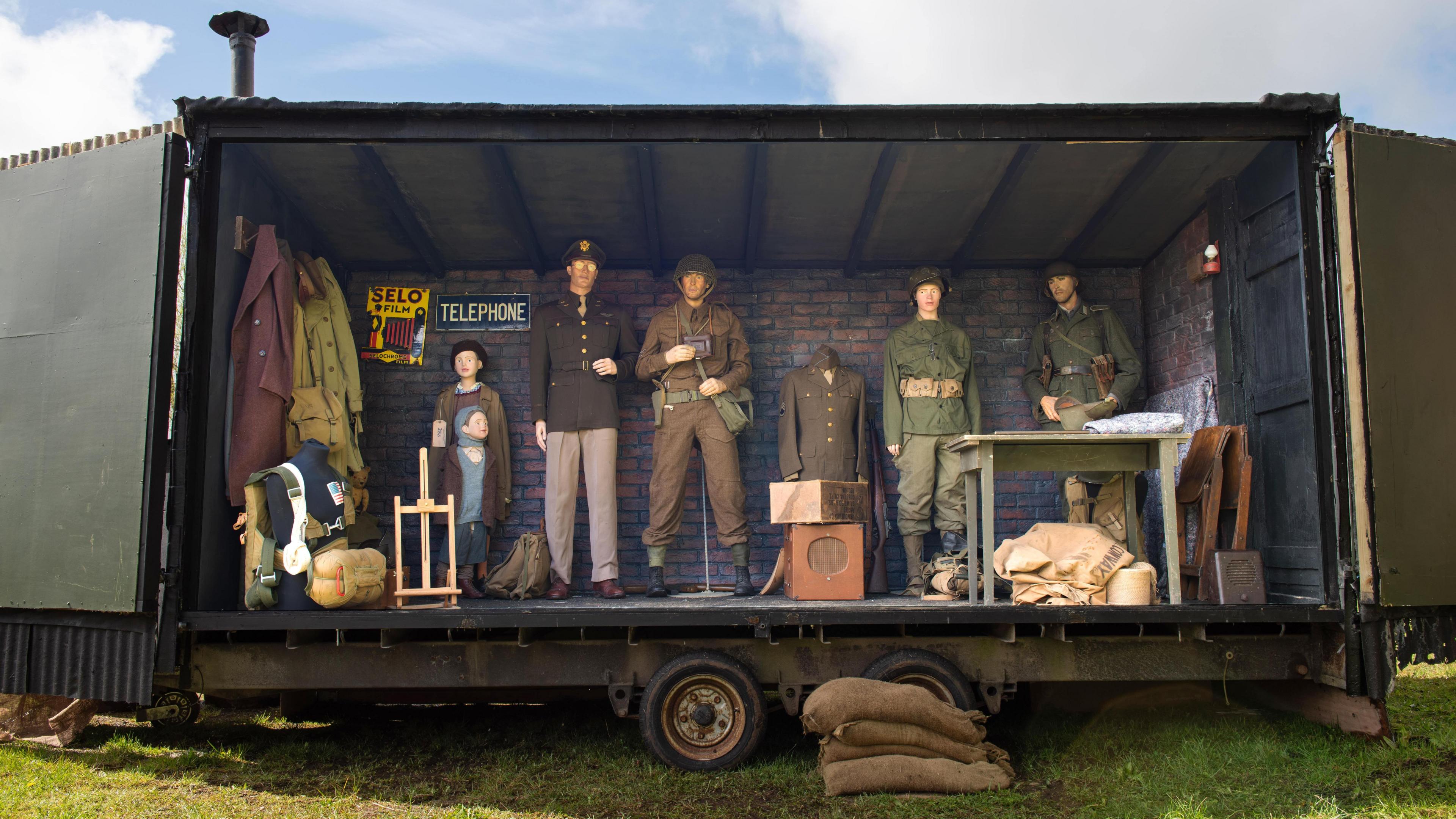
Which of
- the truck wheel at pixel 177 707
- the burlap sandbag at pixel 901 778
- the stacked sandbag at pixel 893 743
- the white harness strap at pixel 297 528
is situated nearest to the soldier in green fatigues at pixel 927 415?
the stacked sandbag at pixel 893 743

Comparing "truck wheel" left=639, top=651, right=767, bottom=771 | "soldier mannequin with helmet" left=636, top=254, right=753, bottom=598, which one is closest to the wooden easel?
"truck wheel" left=639, top=651, right=767, bottom=771

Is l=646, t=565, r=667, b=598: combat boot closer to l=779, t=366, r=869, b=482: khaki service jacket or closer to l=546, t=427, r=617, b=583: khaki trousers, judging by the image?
l=546, t=427, r=617, b=583: khaki trousers

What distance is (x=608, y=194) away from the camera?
223 inches

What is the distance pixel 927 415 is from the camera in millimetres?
5965

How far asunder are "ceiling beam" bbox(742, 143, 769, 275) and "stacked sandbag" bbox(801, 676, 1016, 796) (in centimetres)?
274

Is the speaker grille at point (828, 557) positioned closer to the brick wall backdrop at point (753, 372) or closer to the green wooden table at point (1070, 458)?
the green wooden table at point (1070, 458)

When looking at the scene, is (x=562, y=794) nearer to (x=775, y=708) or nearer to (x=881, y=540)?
(x=775, y=708)

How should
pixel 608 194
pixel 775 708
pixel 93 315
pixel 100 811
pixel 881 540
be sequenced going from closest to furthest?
pixel 100 811 → pixel 93 315 → pixel 775 708 → pixel 608 194 → pixel 881 540

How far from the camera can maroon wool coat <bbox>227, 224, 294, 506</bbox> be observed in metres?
4.62

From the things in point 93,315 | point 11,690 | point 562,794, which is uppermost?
point 93,315

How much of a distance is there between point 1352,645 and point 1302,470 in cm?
82

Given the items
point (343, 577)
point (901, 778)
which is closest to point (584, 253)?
point (343, 577)

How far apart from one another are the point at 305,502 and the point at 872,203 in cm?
346

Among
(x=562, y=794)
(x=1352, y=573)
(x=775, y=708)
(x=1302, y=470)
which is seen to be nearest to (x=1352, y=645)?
(x=1352, y=573)
